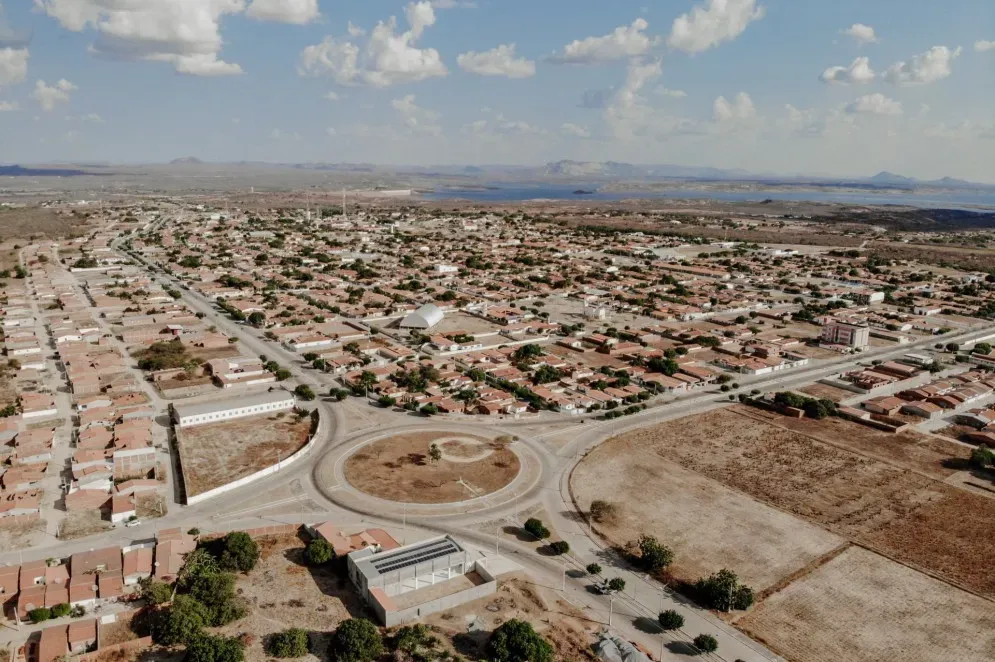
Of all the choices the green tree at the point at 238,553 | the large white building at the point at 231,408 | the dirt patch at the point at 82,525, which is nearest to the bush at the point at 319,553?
the green tree at the point at 238,553

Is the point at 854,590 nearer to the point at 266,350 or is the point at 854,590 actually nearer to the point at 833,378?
the point at 833,378

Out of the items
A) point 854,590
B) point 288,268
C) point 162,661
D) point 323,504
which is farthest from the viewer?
point 288,268

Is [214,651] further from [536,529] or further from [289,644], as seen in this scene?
[536,529]

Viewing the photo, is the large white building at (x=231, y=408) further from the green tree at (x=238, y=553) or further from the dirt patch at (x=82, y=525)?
the green tree at (x=238, y=553)

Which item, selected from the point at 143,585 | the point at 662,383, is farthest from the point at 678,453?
the point at 143,585

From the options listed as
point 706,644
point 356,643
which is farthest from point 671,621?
point 356,643

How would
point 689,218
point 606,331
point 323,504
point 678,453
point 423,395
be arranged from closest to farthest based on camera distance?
point 323,504, point 678,453, point 423,395, point 606,331, point 689,218
